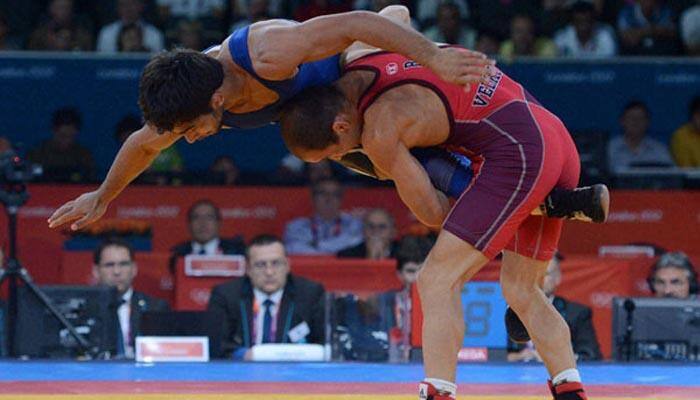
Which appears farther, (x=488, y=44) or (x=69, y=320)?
(x=488, y=44)

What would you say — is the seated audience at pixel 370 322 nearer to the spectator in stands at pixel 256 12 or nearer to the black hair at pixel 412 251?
the black hair at pixel 412 251

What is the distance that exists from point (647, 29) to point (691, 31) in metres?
0.31

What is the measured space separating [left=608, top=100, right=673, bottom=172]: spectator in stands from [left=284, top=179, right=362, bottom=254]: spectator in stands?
Answer: 201 centimetres

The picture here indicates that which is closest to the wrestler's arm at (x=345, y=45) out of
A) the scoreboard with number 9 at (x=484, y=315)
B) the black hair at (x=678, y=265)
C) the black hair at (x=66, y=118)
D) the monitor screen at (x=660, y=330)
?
the scoreboard with number 9 at (x=484, y=315)

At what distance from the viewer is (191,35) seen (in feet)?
36.7

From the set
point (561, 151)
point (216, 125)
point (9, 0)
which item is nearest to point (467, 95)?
point (561, 151)

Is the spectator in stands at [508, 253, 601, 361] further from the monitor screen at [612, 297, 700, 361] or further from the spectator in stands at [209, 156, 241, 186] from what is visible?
the spectator in stands at [209, 156, 241, 186]

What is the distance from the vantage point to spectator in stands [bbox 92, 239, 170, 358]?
755 centimetres

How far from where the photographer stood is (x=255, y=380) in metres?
6.32

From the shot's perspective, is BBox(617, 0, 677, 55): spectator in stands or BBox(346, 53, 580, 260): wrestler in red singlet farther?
BBox(617, 0, 677, 55): spectator in stands

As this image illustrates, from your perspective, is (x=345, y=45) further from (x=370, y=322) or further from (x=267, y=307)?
(x=267, y=307)

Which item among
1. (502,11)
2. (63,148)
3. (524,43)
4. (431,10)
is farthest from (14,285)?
(502,11)

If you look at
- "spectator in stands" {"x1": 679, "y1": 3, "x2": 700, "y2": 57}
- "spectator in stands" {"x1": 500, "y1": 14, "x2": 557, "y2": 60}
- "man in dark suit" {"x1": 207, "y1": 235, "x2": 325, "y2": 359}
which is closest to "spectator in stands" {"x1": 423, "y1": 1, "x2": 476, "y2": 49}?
"spectator in stands" {"x1": 500, "y1": 14, "x2": 557, "y2": 60}

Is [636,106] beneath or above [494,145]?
above
